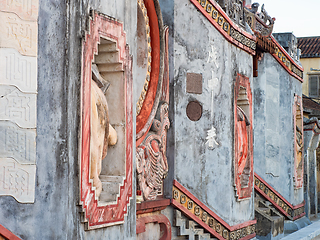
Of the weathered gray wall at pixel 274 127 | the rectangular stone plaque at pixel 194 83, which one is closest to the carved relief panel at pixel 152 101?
the rectangular stone plaque at pixel 194 83

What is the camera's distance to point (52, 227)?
14.8 ft

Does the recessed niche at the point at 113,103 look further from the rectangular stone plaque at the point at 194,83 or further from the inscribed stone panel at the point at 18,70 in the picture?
the rectangular stone plaque at the point at 194,83

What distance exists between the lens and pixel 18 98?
173 inches

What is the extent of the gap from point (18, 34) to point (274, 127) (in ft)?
30.5

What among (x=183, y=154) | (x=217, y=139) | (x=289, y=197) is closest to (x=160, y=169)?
(x=183, y=154)

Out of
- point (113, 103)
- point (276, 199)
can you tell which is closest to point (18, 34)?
point (113, 103)

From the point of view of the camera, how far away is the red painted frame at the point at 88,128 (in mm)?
4781

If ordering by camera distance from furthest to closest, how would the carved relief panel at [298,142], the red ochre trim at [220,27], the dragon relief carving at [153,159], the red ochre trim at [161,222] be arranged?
the carved relief panel at [298,142] → the red ochre trim at [220,27] → the dragon relief carving at [153,159] → the red ochre trim at [161,222]

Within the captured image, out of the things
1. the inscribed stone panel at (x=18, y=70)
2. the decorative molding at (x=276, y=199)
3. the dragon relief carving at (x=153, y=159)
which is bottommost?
the decorative molding at (x=276, y=199)

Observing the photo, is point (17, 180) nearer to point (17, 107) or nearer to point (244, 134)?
point (17, 107)

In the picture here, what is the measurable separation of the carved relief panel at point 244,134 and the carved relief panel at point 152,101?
230cm

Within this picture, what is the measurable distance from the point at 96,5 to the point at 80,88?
91 cm

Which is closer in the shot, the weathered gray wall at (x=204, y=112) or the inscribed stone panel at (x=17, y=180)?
the inscribed stone panel at (x=17, y=180)

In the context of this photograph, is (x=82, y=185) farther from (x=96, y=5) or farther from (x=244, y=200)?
(x=244, y=200)
